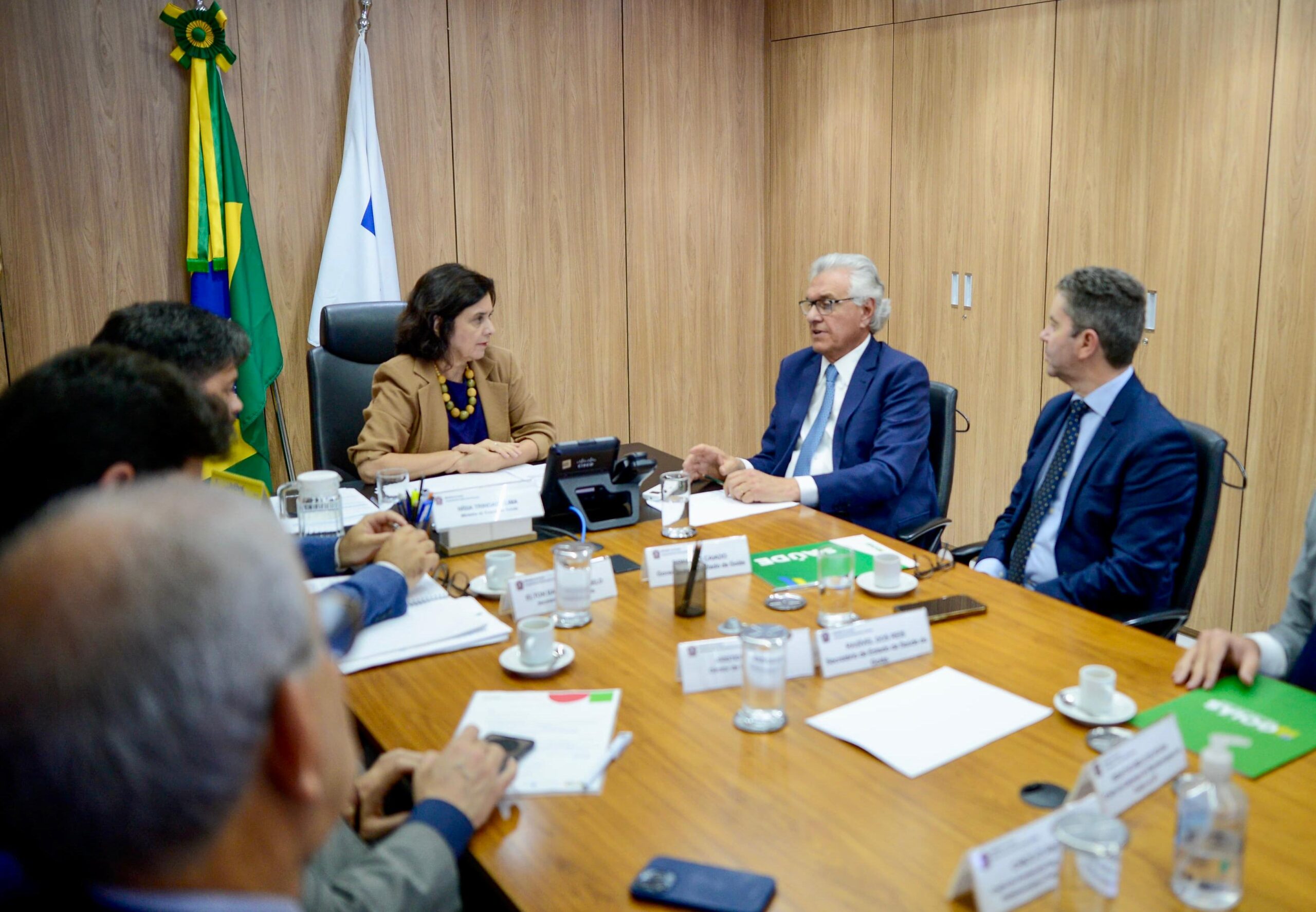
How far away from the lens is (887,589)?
2.19 metres

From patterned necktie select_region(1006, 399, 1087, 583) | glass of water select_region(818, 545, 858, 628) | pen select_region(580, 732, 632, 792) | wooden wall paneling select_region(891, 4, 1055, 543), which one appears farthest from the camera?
wooden wall paneling select_region(891, 4, 1055, 543)

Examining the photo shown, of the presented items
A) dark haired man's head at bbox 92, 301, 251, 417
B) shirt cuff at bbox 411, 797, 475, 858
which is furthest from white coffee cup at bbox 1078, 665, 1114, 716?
dark haired man's head at bbox 92, 301, 251, 417

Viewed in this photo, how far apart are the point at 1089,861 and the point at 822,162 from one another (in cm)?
Result: 463

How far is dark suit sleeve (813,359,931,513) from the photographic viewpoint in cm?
301

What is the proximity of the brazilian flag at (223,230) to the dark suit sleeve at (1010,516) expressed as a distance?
2.69 metres

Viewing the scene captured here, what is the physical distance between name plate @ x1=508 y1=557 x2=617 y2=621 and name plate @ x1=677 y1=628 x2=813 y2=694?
1.26 ft

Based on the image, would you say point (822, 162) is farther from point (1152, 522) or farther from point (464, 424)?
point (1152, 522)

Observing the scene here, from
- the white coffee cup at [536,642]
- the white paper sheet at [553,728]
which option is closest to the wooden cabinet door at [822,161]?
Answer: the white coffee cup at [536,642]

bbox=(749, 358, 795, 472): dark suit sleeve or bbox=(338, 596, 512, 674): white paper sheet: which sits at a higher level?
bbox=(749, 358, 795, 472): dark suit sleeve

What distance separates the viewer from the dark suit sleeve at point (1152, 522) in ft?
7.77

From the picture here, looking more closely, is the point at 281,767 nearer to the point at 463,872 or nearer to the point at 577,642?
the point at 463,872

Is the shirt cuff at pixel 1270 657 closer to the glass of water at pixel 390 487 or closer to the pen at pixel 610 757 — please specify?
the pen at pixel 610 757

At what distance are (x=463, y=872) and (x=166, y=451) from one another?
2.33 ft

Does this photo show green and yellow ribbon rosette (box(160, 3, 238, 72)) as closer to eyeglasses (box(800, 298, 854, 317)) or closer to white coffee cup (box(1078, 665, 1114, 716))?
eyeglasses (box(800, 298, 854, 317))
